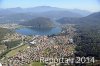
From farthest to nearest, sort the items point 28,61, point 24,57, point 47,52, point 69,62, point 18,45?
point 18,45, point 47,52, point 24,57, point 28,61, point 69,62

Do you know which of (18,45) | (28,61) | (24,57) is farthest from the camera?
(18,45)

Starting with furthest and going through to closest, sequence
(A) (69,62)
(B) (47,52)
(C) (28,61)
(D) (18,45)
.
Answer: (D) (18,45)
(B) (47,52)
(C) (28,61)
(A) (69,62)

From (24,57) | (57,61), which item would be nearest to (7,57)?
(24,57)

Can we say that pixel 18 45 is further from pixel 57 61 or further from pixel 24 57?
pixel 57 61

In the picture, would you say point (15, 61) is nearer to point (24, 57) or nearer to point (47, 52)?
point (24, 57)

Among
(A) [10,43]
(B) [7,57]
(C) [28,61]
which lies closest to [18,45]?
(A) [10,43]

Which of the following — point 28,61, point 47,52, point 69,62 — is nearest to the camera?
point 69,62

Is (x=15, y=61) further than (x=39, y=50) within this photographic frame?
No

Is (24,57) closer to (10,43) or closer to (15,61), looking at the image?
(15,61)

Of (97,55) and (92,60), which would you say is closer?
(92,60)
